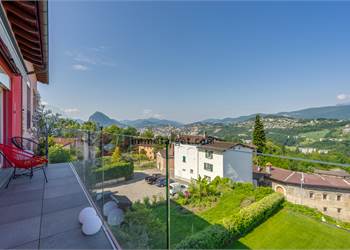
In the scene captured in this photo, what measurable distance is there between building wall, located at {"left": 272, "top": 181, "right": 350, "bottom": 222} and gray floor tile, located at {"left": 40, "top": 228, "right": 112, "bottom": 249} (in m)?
9.92

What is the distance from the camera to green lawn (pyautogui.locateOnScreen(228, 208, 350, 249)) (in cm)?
1126

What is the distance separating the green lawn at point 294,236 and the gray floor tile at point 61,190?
10.7 m

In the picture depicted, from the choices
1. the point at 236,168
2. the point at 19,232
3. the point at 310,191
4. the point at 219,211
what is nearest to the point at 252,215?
the point at 219,211

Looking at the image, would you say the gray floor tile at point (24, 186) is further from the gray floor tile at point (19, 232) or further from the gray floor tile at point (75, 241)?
the gray floor tile at point (75, 241)

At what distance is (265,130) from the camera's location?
30.5 meters

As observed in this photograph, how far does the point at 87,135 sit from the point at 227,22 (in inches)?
599

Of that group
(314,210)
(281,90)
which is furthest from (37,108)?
(281,90)

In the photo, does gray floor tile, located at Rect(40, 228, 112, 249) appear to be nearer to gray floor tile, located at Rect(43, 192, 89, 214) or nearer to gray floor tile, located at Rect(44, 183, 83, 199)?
gray floor tile, located at Rect(43, 192, 89, 214)

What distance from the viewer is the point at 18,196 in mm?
2861

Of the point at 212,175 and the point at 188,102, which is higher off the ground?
the point at 188,102

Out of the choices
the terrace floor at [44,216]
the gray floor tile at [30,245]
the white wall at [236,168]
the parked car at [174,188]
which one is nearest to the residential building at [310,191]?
the white wall at [236,168]

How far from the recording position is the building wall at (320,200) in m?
9.61

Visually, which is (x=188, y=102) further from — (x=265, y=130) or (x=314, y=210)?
(x=314, y=210)

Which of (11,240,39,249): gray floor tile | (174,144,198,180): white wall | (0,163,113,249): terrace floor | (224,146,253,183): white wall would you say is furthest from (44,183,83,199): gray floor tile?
(224,146,253,183): white wall
